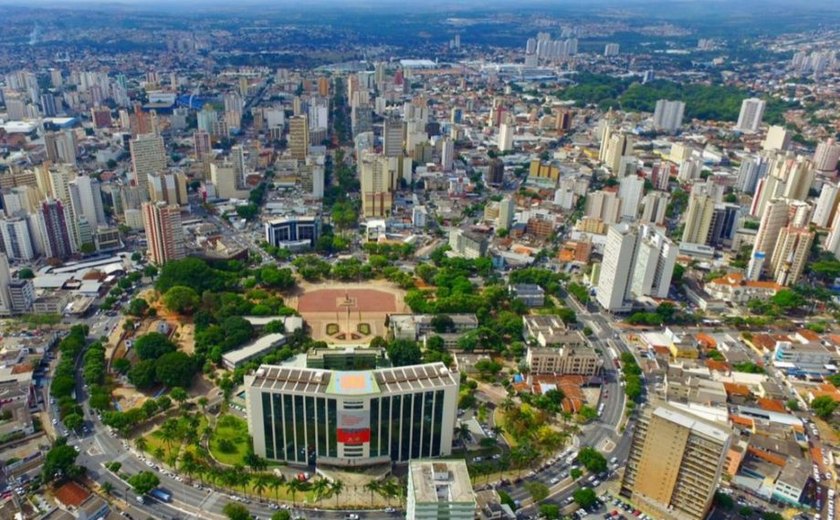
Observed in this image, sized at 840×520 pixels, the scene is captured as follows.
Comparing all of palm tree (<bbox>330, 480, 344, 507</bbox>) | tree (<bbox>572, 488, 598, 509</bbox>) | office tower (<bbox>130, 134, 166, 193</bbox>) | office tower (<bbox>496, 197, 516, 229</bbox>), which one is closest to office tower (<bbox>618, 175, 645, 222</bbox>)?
office tower (<bbox>496, 197, 516, 229</bbox>)

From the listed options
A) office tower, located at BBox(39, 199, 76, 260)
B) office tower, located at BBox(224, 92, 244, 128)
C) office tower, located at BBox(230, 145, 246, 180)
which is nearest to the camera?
office tower, located at BBox(39, 199, 76, 260)

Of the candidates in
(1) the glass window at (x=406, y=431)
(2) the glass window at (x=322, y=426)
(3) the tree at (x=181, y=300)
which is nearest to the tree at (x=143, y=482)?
(2) the glass window at (x=322, y=426)

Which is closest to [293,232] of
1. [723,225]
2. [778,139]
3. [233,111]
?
[723,225]

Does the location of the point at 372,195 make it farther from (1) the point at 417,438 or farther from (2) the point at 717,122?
(2) the point at 717,122

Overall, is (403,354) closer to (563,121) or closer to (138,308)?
(138,308)

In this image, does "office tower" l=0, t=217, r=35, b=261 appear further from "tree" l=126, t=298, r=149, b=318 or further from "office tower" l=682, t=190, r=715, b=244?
"office tower" l=682, t=190, r=715, b=244

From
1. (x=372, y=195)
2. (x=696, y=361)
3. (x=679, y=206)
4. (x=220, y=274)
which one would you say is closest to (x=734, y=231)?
(x=679, y=206)

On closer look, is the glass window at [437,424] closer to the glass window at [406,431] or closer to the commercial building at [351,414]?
the commercial building at [351,414]
